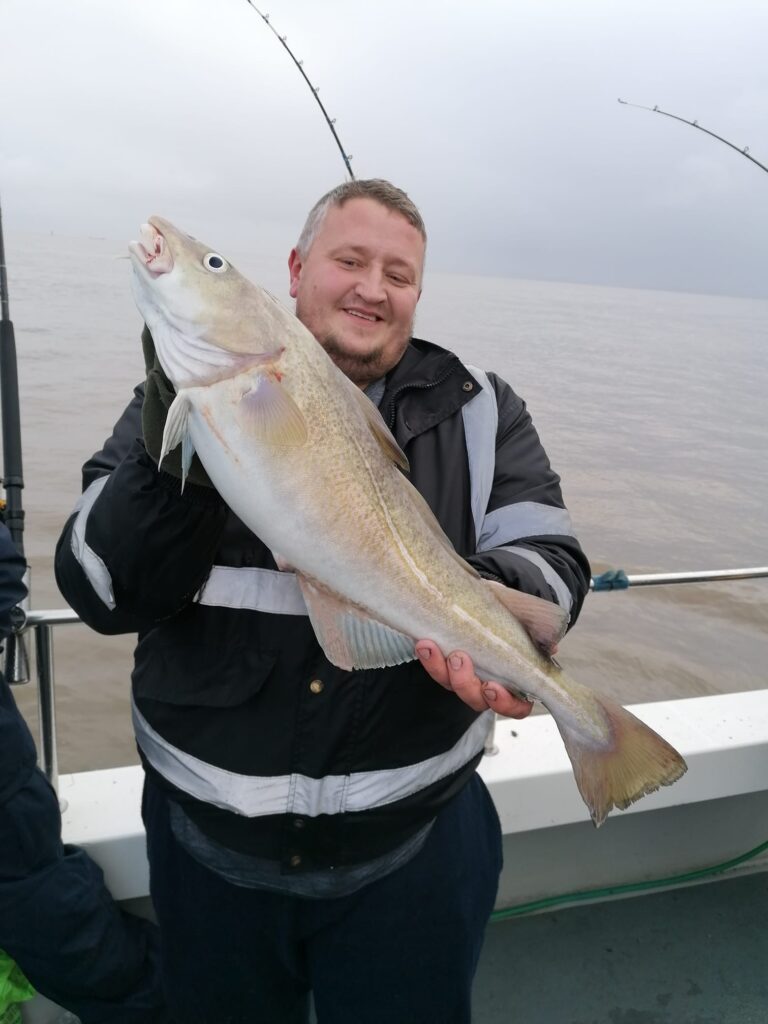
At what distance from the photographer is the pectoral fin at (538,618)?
1900 millimetres

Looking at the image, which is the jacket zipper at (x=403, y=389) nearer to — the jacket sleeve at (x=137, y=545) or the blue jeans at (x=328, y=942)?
the jacket sleeve at (x=137, y=545)

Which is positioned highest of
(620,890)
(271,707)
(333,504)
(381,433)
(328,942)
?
(381,433)

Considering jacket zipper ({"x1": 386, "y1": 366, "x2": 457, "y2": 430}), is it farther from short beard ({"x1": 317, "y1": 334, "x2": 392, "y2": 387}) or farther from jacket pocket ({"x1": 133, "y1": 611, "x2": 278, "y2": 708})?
jacket pocket ({"x1": 133, "y1": 611, "x2": 278, "y2": 708})

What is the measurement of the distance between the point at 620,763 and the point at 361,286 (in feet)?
4.89

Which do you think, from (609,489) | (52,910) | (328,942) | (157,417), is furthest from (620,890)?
(609,489)

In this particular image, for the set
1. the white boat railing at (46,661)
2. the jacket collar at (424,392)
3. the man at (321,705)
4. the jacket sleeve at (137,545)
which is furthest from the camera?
the white boat railing at (46,661)

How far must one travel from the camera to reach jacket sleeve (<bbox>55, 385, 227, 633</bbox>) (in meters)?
1.74

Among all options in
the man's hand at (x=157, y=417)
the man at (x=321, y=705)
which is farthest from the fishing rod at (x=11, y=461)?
the man's hand at (x=157, y=417)

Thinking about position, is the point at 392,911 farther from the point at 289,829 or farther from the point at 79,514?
the point at 79,514

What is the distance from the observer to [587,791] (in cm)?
193

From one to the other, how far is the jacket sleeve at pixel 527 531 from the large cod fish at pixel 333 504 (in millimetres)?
116

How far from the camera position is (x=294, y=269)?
2527 millimetres

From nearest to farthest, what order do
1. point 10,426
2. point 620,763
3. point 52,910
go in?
point 620,763 → point 52,910 → point 10,426

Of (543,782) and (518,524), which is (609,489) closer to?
(543,782)
